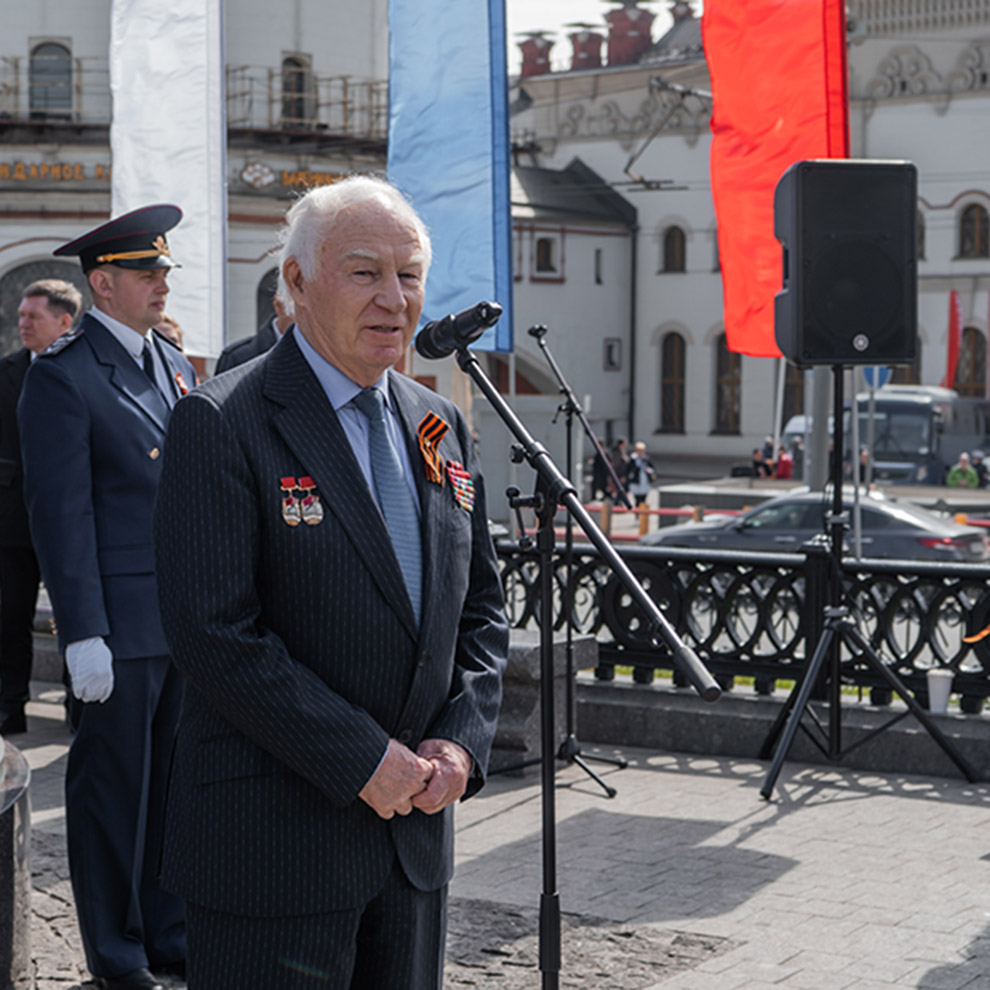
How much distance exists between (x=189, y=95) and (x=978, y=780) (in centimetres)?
610

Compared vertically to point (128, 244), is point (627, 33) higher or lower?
higher

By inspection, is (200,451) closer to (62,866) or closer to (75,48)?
(62,866)

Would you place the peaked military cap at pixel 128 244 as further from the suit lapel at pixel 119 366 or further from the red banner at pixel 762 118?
the red banner at pixel 762 118

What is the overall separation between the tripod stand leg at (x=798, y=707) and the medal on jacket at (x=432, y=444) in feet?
14.2

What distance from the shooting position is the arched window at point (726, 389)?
53.2m

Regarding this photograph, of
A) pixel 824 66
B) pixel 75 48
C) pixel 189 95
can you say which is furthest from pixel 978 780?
pixel 75 48

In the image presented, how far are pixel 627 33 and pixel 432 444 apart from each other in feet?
189

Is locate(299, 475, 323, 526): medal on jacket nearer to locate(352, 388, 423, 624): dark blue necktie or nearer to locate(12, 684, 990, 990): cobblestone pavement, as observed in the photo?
locate(352, 388, 423, 624): dark blue necktie

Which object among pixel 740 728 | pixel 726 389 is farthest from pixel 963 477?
pixel 740 728

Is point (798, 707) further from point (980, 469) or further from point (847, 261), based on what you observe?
point (980, 469)

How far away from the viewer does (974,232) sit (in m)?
49.5

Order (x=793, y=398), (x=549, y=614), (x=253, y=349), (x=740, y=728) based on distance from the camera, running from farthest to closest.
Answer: (x=793, y=398)
(x=740, y=728)
(x=253, y=349)
(x=549, y=614)

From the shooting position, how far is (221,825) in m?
2.92

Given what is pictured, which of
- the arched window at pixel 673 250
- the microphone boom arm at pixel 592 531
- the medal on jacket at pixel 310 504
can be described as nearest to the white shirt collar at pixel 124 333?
the microphone boom arm at pixel 592 531
